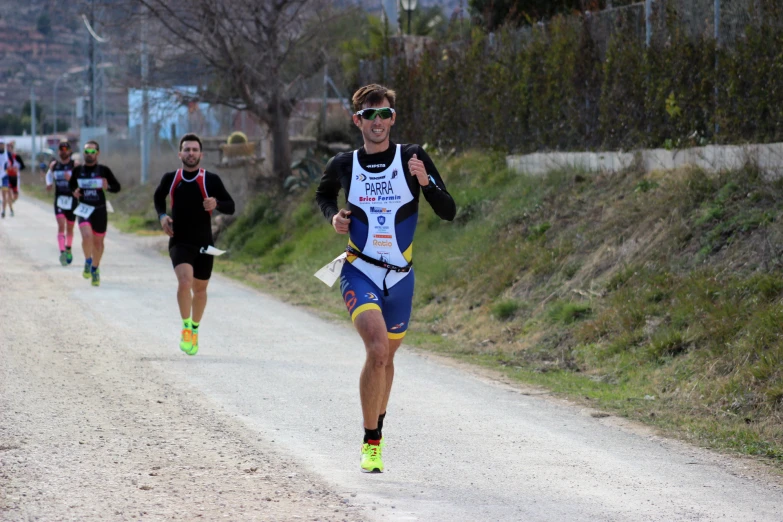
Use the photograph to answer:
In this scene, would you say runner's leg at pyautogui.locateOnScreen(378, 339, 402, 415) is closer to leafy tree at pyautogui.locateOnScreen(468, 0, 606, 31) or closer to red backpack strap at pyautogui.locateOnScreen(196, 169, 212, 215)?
red backpack strap at pyautogui.locateOnScreen(196, 169, 212, 215)

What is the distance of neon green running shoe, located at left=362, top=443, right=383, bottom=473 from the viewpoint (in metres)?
→ 6.77

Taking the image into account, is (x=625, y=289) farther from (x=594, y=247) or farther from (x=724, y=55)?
(x=724, y=55)

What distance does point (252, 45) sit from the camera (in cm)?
2497

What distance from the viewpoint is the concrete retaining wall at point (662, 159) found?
12492mm

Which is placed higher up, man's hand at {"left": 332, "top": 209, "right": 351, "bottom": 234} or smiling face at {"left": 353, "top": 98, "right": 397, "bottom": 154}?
smiling face at {"left": 353, "top": 98, "right": 397, "bottom": 154}

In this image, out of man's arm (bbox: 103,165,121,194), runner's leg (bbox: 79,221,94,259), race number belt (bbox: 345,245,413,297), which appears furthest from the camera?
man's arm (bbox: 103,165,121,194)

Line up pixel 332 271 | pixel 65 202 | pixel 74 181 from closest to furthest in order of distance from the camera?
pixel 332 271 < pixel 74 181 < pixel 65 202

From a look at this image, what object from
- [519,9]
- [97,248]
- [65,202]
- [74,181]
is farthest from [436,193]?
[519,9]

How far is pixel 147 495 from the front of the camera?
6.17 meters

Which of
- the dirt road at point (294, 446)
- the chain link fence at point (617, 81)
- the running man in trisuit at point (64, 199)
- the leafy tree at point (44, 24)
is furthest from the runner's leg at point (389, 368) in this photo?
the leafy tree at point (44, 24)

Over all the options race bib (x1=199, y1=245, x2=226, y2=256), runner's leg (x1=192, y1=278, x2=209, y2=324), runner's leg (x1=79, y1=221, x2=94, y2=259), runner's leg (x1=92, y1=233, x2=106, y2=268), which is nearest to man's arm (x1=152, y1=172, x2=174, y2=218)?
race bib (x1=199, y1=245, x2=226, y2=256)

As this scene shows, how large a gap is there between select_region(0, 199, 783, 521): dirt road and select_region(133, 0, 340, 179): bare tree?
490 inches

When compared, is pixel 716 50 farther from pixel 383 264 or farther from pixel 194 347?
pixel 383 264

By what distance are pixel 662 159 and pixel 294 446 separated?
8.44m
